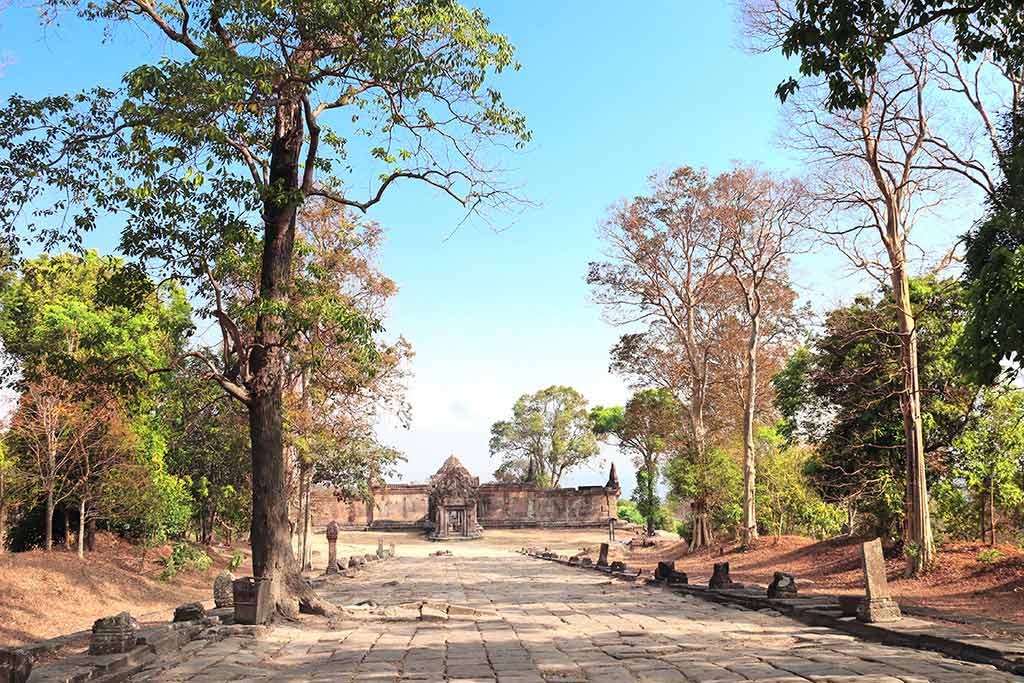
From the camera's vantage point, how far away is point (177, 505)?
23.6m

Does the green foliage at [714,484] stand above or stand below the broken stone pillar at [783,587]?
above

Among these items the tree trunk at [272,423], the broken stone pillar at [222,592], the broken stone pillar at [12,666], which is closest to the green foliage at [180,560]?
the broken stone pillar at [222,592]

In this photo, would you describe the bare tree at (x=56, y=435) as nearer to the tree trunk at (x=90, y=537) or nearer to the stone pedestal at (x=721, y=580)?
the tree trunk at (x=90, y=537)

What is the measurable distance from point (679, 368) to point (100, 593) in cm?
→ 2374

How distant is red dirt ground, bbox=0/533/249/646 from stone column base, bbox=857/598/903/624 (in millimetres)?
12460

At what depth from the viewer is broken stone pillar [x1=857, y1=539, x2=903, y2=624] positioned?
10750mm

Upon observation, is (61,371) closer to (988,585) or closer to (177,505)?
(177,505)

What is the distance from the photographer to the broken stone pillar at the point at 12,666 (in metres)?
6.72

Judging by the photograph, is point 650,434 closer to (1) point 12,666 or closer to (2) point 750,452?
(2) point 750,452

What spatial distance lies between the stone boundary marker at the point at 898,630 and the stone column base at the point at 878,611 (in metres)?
0.11

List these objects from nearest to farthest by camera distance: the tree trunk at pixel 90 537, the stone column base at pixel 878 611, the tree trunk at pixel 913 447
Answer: the stone column base at pixel 878 611, the tree trunk at pixel 913 447, the tree trunk at pixel 90 537

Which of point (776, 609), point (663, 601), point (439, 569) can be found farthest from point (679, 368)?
point (776, 609)

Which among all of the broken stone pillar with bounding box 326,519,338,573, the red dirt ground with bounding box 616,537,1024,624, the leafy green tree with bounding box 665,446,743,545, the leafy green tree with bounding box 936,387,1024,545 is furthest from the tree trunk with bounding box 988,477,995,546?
the broken stone pillar with bounding box 326,519,338,573

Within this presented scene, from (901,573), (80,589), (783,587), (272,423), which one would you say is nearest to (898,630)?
(783,587)
